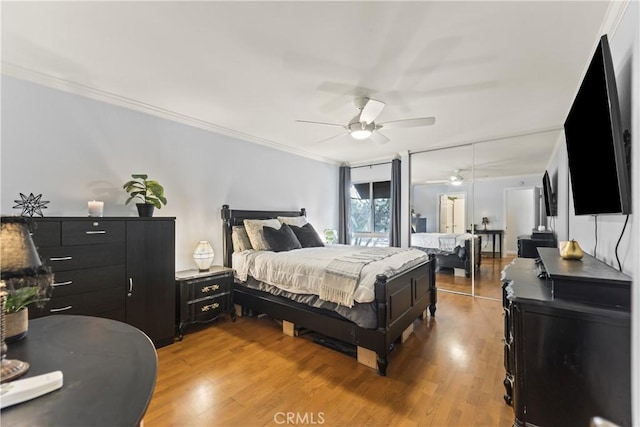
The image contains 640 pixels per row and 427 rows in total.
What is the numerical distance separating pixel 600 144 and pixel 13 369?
102 inches

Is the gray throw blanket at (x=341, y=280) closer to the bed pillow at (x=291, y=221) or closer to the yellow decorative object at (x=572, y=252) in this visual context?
the yellow decorative object at (x=572, y=252)

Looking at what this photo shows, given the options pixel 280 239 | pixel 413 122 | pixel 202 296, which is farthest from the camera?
pixel 280 239

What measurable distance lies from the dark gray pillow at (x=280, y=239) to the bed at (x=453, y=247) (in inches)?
99.6

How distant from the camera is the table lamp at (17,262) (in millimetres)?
753

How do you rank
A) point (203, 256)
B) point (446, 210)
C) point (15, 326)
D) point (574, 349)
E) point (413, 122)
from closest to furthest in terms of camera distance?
1. point (15, 326)
2. point (574, 349)
3. point (413, 122)
4. point (203, 256)
5. point (446, 210)

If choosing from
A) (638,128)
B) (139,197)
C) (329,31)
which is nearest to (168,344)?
(139,197)

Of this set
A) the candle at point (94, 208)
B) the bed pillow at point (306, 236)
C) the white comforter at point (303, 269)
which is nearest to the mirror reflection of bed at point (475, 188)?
the white comforter at point (303, 269)

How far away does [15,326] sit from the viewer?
1.00 meters

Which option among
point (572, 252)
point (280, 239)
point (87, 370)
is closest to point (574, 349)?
point (572, 252)

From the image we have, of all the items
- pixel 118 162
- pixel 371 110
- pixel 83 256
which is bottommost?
pixel 83 256

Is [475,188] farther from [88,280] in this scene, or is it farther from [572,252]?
[88,280]

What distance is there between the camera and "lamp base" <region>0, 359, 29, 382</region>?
76cm

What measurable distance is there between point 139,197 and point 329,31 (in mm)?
2630

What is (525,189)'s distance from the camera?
472 cm
